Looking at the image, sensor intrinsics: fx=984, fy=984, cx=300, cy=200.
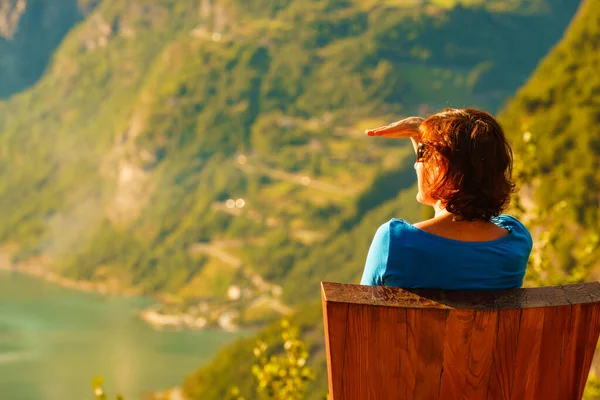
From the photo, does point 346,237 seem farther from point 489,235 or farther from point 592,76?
point 489,235

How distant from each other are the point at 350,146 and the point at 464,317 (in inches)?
7690

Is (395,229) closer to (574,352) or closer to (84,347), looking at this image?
(574,352)

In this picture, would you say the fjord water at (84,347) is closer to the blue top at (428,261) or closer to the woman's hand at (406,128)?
the woman's hand at (406,128)

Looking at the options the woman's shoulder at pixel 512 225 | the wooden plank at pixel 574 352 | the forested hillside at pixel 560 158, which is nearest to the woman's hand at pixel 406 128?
the woman's shoulder at pixel 512 225

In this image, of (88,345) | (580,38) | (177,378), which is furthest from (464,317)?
(88,345)

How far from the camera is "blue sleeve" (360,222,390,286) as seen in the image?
8.97 ft

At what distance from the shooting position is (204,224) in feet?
639

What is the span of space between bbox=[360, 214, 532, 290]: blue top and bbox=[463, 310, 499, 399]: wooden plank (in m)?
0.21

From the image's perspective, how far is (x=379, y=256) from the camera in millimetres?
2756

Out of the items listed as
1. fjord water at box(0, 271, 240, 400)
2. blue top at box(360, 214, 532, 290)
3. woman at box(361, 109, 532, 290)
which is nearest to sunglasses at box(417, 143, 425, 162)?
woman at box(361, 109, 532, 290)

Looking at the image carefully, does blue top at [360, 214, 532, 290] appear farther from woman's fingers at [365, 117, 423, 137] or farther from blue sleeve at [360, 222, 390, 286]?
woman's fingers at [365, 117, 423, 137]

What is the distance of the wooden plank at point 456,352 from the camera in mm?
2596

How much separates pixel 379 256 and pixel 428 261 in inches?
5.5

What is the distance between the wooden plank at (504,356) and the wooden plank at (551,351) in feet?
0.28
